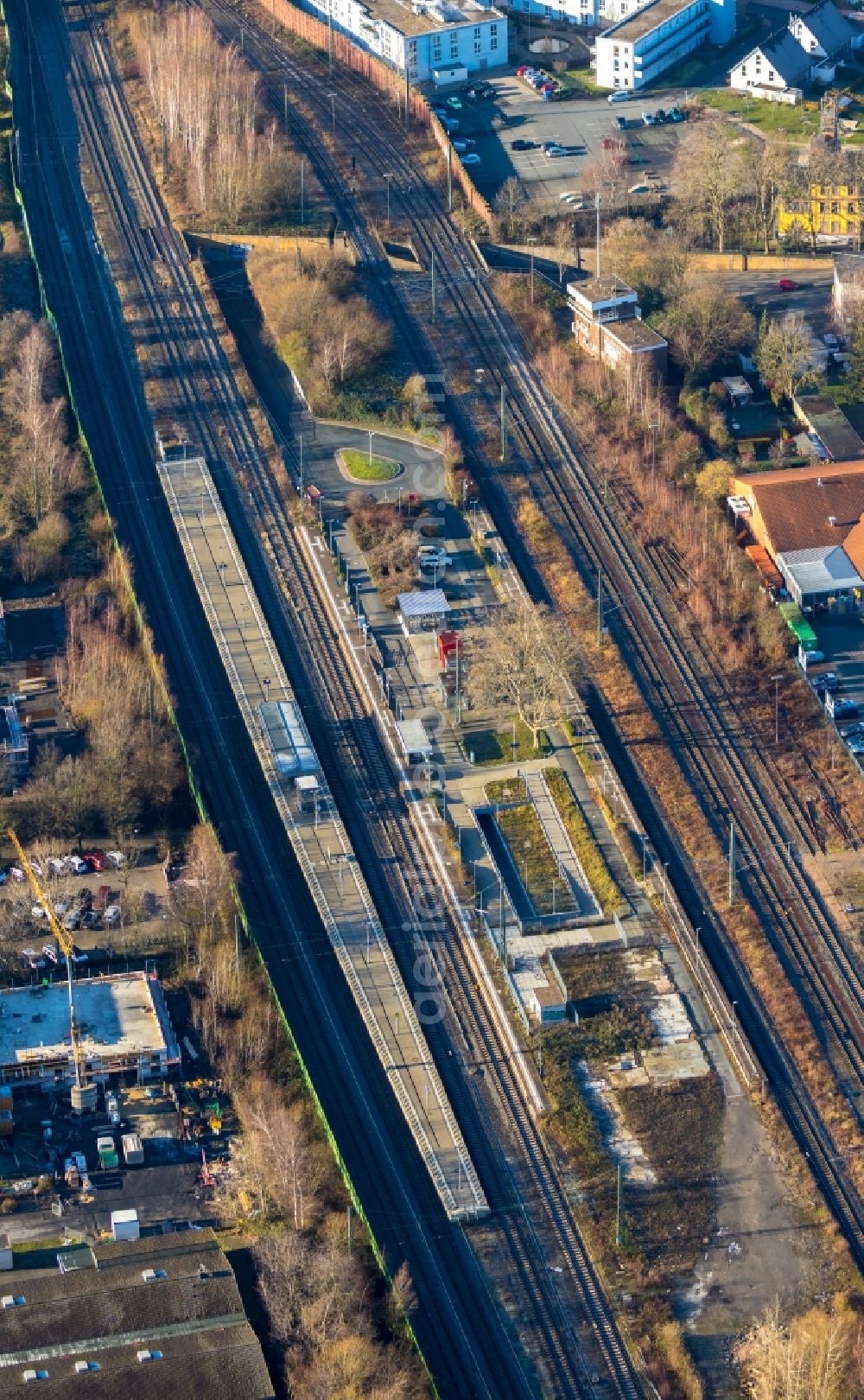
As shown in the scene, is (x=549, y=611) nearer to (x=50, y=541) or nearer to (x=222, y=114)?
(x=50, y=541)

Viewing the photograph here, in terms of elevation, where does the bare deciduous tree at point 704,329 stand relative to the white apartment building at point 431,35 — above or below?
below

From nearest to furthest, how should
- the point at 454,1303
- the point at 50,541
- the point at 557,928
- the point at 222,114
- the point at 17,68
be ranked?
the point at 454,1303
the point at 557,928
the point at 50,541
the point at 222,114
the point at 17,68

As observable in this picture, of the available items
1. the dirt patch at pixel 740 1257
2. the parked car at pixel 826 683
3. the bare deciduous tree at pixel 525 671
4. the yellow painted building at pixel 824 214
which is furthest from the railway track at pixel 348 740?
the yellow painted building at pixel 824 214

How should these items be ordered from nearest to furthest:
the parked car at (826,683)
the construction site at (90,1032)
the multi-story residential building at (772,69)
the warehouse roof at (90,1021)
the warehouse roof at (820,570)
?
1. the construction site at (90,1032)
2. the warehouse roof at (90,1021)
3. the parked car at (826,683)
4. the warehouse roof at (820,570)
5. the multi-story residential building at (772,69)

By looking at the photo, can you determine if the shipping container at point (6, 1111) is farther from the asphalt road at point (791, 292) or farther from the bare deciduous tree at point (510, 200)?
the bare deciduous tree at point (510, 200)

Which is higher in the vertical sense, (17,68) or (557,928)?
(17,68)

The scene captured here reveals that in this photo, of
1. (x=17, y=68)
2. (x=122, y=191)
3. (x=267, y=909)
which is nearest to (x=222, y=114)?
(x=122, y=191)

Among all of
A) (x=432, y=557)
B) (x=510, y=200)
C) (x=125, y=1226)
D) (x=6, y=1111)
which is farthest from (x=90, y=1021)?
(x=510, y=200)
